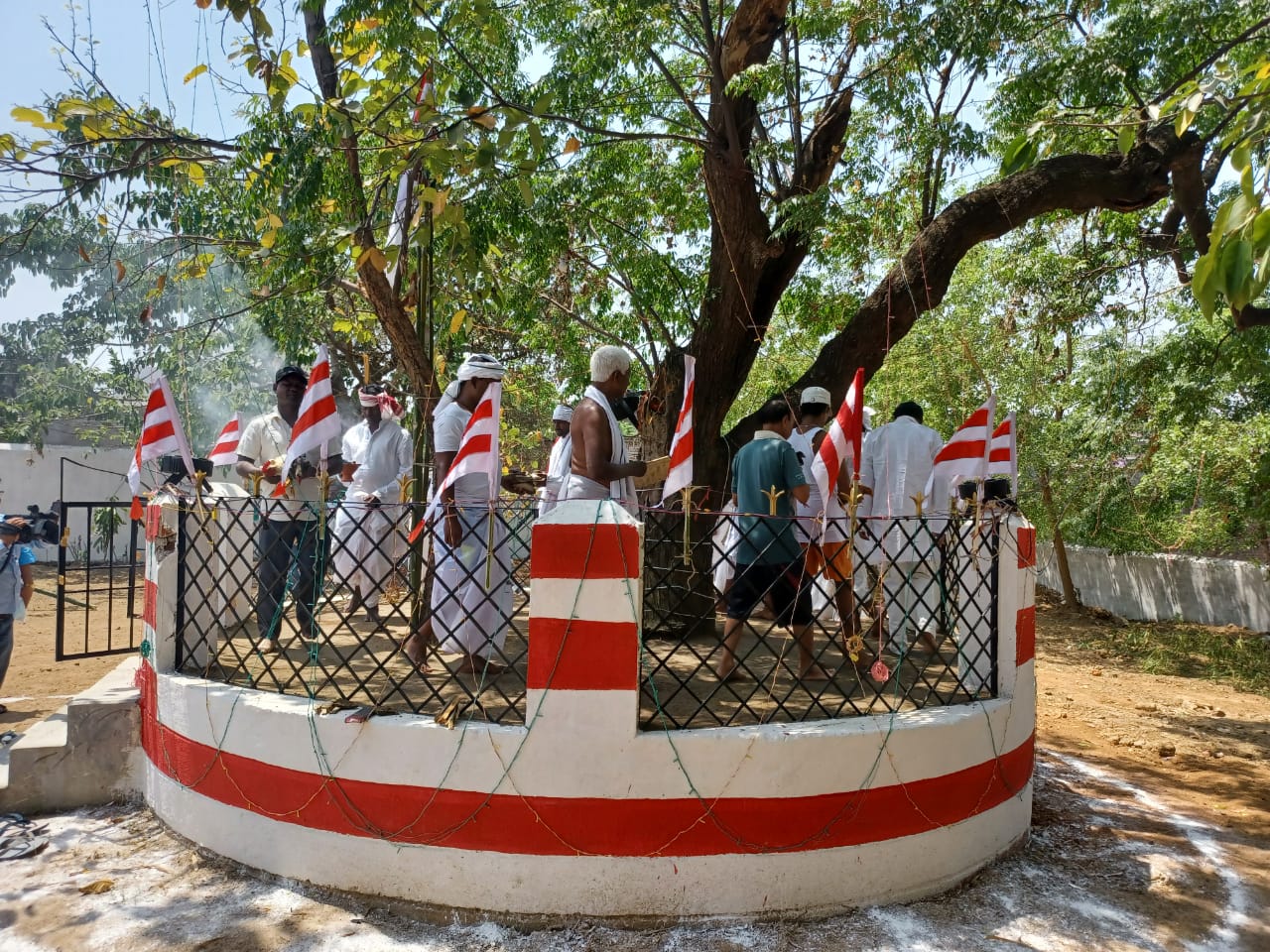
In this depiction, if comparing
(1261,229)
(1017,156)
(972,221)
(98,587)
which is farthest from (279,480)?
(98,587)

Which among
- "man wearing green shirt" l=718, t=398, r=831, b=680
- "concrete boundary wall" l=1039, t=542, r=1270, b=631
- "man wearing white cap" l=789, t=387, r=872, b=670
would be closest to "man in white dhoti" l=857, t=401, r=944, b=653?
"man wearing white cap" l=789, t=387, r=872, b=670

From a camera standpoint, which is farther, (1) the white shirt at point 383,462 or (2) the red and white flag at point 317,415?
(1) the white shirt at point 383,462

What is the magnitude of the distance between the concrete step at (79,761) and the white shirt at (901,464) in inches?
175

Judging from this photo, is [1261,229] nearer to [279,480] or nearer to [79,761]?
[79,761]

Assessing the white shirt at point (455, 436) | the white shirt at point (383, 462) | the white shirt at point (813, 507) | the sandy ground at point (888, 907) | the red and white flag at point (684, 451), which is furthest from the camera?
the white shirt at point (383, 462)

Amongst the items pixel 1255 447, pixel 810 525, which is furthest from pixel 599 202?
pixel 1255 447

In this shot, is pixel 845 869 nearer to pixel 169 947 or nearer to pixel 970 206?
pixel 169 947

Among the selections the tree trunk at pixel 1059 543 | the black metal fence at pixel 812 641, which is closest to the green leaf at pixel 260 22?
the black metal fence at pixel 812 641

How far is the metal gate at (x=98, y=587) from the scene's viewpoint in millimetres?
6598

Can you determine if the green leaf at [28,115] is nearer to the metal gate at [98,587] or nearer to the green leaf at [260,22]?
the green leaf at [260,22]

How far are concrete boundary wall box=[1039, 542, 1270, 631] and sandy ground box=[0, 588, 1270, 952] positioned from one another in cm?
585

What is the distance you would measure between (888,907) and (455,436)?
298 centimetres

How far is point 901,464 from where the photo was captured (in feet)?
20.1

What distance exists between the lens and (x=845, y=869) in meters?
3.47
